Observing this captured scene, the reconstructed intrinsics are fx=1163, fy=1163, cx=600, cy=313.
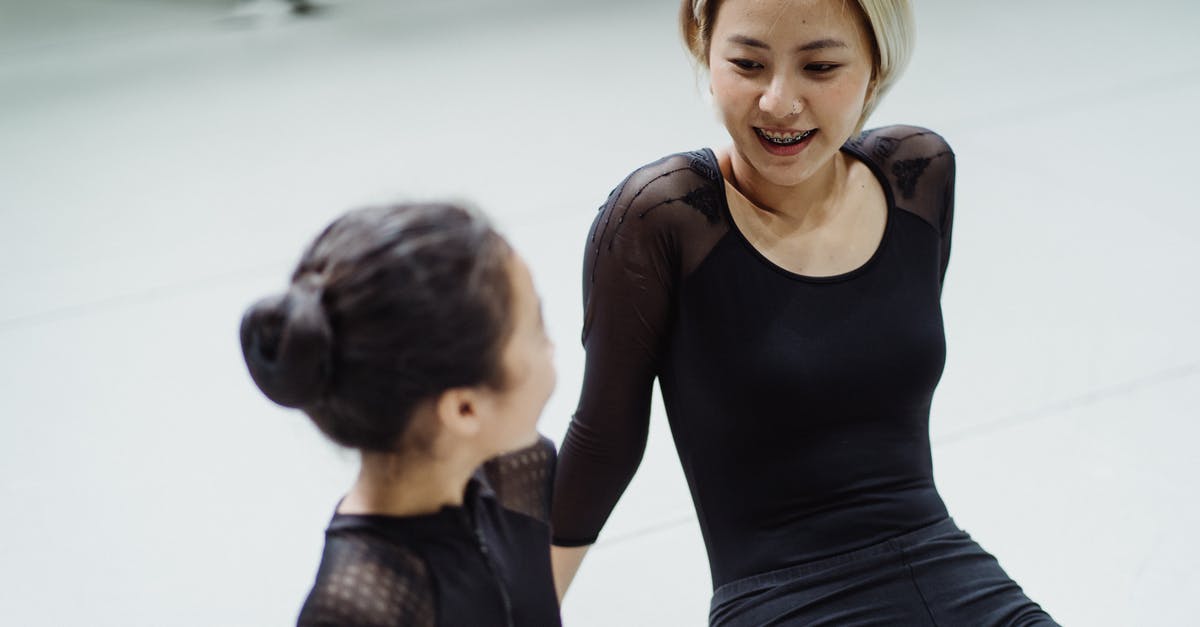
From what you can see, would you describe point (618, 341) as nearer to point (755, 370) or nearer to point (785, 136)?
point (755, 370)

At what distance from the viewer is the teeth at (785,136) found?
4.79ft

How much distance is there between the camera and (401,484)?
1.08 meters

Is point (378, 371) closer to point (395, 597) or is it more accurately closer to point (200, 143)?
point (395, 597)

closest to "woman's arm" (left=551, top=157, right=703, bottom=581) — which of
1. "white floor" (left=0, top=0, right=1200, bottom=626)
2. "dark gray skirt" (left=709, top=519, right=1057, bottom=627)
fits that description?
"dark gray skirt" (left=709, top=519, right=1057, bottom=627)

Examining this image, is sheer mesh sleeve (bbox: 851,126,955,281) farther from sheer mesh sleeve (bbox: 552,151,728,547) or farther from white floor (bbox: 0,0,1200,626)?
white floor (bbox: 0,0,1200,626)

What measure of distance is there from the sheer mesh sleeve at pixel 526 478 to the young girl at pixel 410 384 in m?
0.07

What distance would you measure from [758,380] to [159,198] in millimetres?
2960

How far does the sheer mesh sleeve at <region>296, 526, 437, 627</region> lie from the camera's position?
39.7 inches

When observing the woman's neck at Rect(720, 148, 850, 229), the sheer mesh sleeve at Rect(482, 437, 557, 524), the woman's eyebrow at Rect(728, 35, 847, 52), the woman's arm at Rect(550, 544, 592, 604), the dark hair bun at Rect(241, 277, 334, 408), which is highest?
the woman's eyebrow at Rect(728, 35, 847, 52)

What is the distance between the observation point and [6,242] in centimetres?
360

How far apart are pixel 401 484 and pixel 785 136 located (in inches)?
26.8

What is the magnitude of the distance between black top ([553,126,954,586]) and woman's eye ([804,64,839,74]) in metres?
0.18

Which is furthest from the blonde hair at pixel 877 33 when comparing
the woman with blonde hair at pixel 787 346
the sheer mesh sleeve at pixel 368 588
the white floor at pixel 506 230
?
the sheer mesh sleeve at pixel 368 588

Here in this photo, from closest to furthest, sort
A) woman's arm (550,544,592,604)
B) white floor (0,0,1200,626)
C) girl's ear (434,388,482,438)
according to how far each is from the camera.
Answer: girl's ear (434,388,482,438) → woman's arm (550,544,592,604) → white floor (0,0,1200,626)
